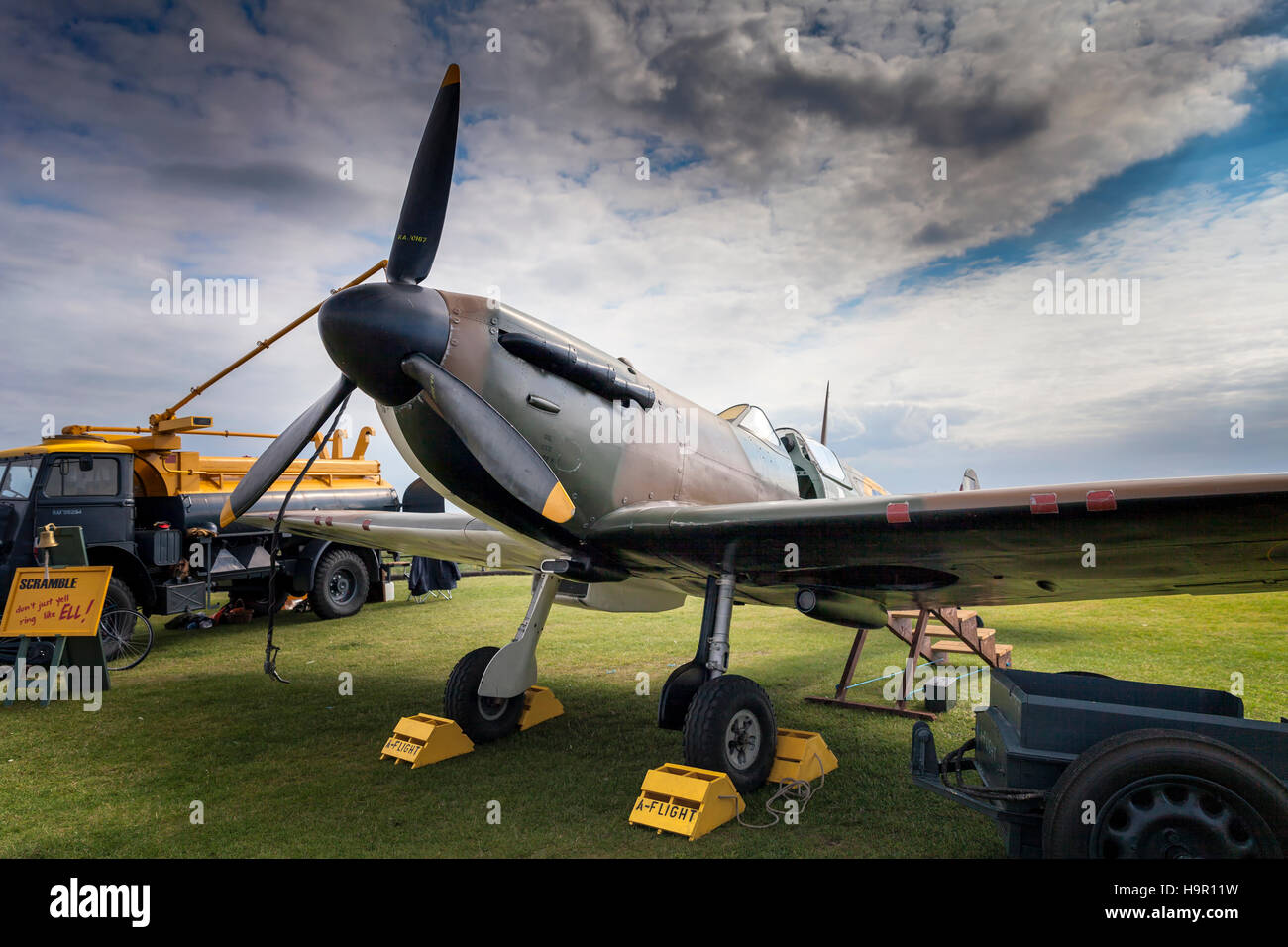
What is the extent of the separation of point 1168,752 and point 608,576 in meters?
3.10

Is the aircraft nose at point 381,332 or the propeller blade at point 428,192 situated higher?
the propeller blade at point 428,192

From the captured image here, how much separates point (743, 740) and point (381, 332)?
298 cm

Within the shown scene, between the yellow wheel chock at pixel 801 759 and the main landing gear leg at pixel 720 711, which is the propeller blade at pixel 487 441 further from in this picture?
the yellow wheel chock at pixel 801 759

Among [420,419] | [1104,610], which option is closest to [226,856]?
[420,419]

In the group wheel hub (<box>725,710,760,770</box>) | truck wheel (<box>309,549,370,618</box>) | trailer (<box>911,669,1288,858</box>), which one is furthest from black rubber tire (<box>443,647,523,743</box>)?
truck wheel (<box>309,549,370,618</box>)

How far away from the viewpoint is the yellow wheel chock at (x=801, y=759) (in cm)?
419

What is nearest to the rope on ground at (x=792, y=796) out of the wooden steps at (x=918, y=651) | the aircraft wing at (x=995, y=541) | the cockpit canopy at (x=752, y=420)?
the aircraft wing at (x=995, y=541)

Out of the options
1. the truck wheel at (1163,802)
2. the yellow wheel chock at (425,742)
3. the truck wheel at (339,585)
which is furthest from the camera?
the truck wheel at (339,585)

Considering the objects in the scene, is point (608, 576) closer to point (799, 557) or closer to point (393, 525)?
point (799, 557)

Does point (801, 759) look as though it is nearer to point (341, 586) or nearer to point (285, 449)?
point (285, 449)

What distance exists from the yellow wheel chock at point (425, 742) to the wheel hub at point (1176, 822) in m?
3.69

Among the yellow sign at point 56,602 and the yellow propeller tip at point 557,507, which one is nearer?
the yellow propeller tip at point 557,507

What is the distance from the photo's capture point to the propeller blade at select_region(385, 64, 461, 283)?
3715 mm

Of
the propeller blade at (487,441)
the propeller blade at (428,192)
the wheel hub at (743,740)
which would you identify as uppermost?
the propeller blade at (428,192)
